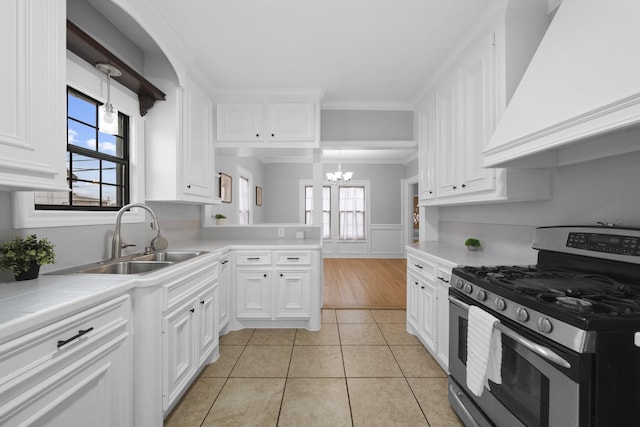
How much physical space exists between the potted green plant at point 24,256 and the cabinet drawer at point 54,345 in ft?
1.34

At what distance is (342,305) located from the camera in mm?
3768

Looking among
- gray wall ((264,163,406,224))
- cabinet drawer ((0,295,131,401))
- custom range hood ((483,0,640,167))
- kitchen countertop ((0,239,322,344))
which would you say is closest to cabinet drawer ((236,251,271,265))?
kitchen countertop ((0,239,322,344))

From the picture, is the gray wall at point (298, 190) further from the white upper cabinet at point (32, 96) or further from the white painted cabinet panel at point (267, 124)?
the white upper cabinet at point (32, 96)

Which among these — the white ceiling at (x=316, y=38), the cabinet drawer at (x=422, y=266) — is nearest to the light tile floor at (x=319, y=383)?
the cabinet drawer at (x=422, y=266)

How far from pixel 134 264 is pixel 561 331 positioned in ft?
7.60

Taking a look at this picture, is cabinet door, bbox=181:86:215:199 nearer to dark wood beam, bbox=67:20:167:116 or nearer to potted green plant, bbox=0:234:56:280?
dark wood beam, bbox=67:20:167:116

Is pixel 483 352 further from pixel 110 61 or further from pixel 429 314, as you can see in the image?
pixel 110 61

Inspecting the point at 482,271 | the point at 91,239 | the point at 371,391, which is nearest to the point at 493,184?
the point at 482,271

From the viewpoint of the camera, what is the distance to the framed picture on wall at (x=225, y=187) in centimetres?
420

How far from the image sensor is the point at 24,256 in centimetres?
129

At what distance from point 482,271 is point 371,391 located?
1.12 m

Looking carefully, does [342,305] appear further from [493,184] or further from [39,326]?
Answer: [39,326]

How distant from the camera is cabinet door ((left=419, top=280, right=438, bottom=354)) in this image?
224cm

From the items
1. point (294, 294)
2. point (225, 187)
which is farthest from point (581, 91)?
point (225, 187)
